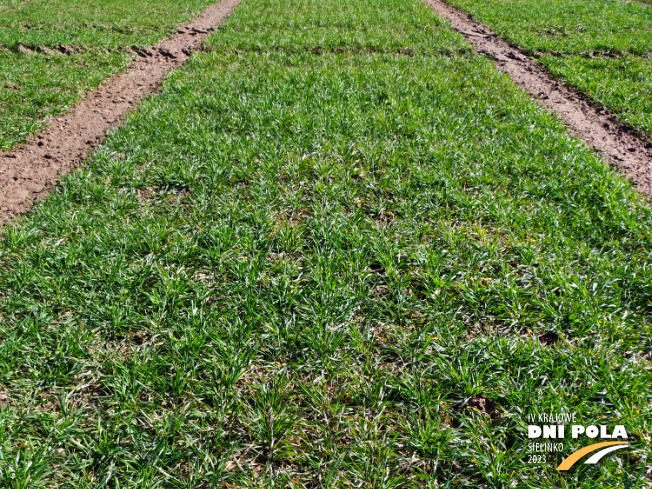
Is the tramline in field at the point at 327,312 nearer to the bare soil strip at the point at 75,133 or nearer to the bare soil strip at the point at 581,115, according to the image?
the bare soil strip at the point at 75,133

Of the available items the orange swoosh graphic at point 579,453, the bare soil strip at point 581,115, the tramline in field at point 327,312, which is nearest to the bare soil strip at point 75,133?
the tramline in field at point 327,312

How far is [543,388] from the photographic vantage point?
2.19 m

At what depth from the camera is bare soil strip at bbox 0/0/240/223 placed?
165 inches

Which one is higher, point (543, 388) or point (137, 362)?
point (137, 362)

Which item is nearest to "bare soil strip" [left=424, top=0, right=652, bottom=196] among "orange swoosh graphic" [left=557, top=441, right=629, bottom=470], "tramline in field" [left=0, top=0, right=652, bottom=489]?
"tramline in field" [left=0, top=0, right=652, bottom=489]

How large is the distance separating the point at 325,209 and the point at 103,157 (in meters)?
2.89

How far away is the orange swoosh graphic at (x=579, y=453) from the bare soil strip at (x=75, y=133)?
4.98 metres

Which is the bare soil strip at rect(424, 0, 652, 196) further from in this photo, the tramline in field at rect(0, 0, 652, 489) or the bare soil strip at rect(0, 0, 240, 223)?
the bare soil strip at rect(0, 0, 240, 223)

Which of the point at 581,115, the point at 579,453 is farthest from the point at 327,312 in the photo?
the point at 581,115

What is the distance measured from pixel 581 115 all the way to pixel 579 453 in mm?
6002

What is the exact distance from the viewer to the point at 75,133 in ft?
17.6

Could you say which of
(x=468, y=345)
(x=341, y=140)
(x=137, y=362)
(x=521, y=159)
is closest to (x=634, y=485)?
(x=468, y=345)

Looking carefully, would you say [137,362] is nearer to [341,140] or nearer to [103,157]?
[103,157]

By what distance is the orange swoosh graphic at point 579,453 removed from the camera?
1.88 meters
